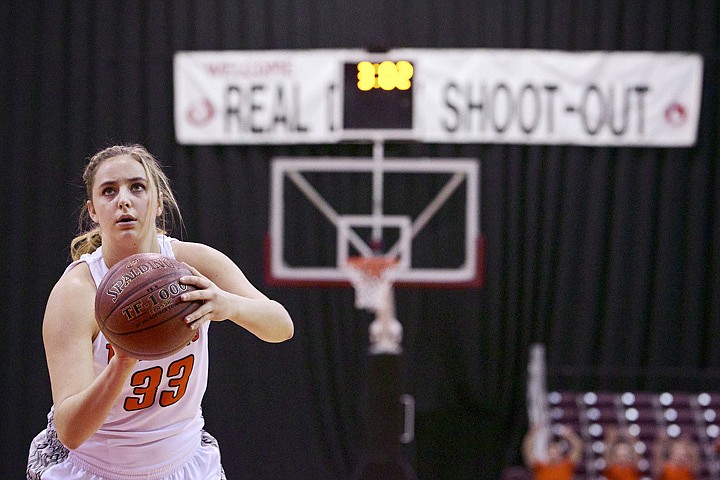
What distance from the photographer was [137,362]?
2807mm

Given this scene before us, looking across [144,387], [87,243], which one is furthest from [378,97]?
[144,387]

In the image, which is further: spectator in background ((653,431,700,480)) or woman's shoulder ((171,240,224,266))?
spectator in background ((653,431,700,480))

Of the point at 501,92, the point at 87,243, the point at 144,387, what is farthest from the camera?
the point at 501,92

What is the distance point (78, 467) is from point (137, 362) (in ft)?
1.51

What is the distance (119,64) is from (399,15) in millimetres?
2845

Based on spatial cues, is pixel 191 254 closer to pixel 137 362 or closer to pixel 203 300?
pixel 137 362

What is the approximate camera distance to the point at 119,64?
988 centimetres

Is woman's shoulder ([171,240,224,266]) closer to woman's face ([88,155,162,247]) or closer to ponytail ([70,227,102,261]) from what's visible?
woman's face ([88,155,162,247])

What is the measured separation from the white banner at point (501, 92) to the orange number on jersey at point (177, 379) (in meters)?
6.74

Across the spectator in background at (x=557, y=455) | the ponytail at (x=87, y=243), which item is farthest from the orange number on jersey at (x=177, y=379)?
the spectator in background at (x=557, y=455)

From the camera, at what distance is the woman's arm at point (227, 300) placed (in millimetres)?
2555

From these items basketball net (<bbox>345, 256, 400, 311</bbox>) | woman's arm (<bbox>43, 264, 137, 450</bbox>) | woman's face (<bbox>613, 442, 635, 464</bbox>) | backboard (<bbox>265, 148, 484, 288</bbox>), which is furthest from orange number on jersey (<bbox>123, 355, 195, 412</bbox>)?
backboard (<bbox>265, 148, 484, 288</bbox>)

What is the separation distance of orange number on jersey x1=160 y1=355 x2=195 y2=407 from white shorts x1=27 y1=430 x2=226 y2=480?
24 centimetres

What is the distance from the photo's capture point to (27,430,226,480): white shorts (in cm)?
299
